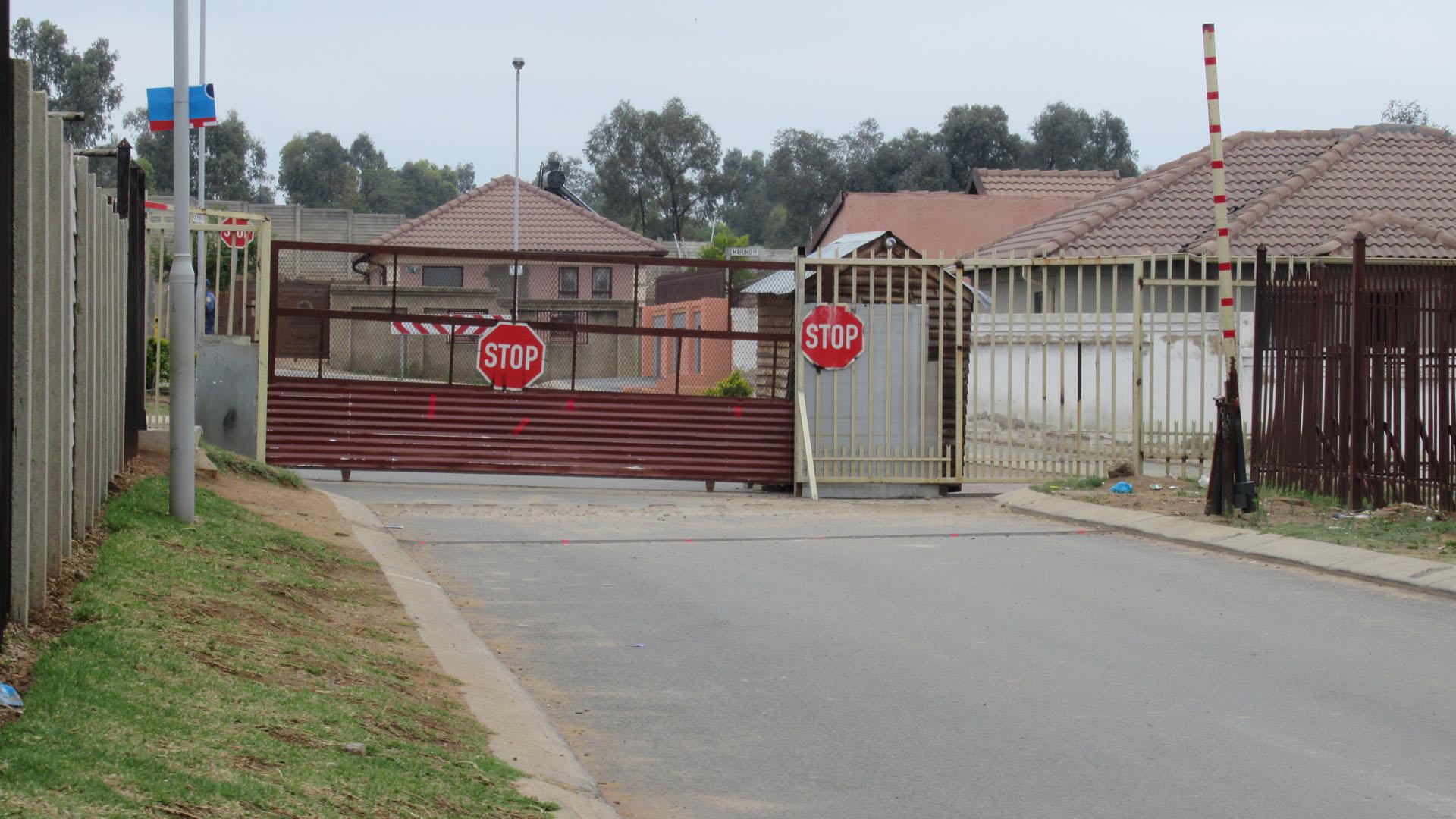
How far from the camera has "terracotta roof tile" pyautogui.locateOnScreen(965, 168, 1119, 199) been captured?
55.2 meters

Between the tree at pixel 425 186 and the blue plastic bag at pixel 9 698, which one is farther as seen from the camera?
the tree at pixel 425 186

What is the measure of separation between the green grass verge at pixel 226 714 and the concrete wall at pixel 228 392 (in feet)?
32.7

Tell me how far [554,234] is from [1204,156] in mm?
26718

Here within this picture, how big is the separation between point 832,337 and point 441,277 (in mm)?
32410

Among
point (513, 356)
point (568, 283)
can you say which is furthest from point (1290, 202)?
point (568, 283)

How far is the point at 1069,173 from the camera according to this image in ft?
188

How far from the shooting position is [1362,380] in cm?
1438

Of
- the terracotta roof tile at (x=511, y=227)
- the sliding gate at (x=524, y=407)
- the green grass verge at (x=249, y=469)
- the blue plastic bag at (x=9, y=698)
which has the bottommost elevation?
the blue plastic bag at (x=9, y=698)

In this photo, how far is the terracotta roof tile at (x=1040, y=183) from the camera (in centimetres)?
5516

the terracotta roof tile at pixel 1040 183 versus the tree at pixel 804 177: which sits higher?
the tree at pixel 804 177

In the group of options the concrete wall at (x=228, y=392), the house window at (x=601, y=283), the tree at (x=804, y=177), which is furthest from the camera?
the tree at (x=804, y=177)

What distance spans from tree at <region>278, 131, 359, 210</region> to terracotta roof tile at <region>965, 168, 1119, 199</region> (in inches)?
2407

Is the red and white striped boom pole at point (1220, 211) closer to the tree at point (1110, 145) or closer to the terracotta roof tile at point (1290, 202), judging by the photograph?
the terracotta roof tile at point (1290, 202)

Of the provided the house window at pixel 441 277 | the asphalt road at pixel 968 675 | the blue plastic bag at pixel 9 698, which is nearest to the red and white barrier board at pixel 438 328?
the asphalt road at pixel 968 675
